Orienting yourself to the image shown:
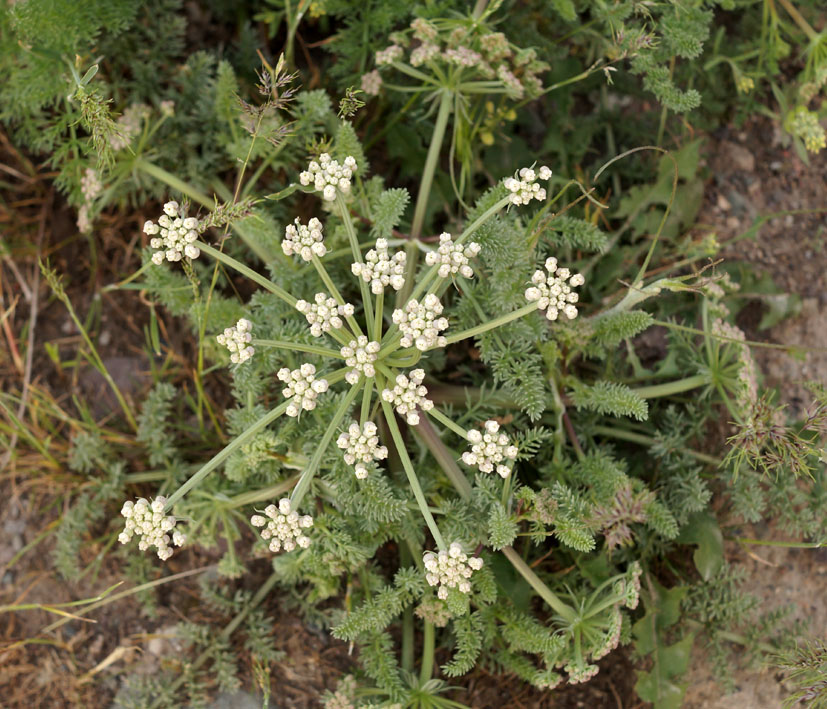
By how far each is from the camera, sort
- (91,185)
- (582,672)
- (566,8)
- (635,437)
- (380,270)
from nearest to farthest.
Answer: (380,270)
(582,672)
(566,8)
(91,185)
(635,437)

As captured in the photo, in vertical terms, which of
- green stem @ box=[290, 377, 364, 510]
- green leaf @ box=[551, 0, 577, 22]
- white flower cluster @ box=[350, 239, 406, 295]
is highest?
green leaf @ box=[551, 0, 577, 22]

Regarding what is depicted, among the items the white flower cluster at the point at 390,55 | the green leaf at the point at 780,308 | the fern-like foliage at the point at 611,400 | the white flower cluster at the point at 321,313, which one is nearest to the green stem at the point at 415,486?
the white flower cluster at the point at 321,313

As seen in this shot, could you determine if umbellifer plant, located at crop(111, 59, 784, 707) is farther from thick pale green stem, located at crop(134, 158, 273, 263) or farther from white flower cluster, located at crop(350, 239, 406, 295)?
thick pale green stem, located at crop(134, 158, 273, 263)

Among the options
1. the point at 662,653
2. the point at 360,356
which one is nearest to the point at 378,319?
the point at 360,356

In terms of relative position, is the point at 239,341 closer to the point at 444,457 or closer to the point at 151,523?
the point at 151,523

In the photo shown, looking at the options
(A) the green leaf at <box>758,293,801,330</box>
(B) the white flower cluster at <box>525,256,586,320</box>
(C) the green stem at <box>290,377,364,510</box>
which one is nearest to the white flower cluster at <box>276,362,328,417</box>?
(C) the green stem at <box>290,377,364,510</box>

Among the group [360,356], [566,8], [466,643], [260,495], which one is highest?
[566,8]

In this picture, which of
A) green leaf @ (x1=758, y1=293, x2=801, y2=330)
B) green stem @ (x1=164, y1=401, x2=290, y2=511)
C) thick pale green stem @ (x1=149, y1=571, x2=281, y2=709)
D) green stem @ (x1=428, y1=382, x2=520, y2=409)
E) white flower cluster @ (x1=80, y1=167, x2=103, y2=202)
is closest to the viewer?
green stem @ (x1=164, y1=401, x2=290, y2=511)
